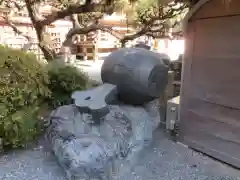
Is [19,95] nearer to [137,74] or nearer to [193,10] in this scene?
[137,74]

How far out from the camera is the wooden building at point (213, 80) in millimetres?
2406

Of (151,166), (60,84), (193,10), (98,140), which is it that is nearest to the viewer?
(98,140)

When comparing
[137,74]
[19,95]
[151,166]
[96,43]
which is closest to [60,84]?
[19,95]

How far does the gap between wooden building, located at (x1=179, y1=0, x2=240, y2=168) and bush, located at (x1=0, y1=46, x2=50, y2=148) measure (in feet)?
5.54

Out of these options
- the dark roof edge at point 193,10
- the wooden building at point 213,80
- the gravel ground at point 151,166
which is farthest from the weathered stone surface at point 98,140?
the dark roof edge at point 193,10

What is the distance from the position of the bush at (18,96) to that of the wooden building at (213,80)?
5.54ft

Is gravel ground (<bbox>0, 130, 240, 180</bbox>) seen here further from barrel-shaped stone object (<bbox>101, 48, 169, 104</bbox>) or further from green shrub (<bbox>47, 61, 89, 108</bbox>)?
green shrub (<bbox>47, 61, 89, 108</bbox>)

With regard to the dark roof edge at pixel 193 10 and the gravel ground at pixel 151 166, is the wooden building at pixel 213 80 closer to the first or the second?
the dark roof edge at pixel 193 10

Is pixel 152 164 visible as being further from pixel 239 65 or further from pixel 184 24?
pixel 184 24

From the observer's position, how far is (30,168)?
7.87 ft

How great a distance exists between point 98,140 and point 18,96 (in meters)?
0.98

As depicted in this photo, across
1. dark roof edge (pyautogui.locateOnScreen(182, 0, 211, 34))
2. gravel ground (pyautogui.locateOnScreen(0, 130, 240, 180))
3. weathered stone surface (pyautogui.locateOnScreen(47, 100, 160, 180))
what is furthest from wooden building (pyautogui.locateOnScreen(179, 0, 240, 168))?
weathered stone surface (pyautogui.locateOnScreen(47, 100, 160, 180))

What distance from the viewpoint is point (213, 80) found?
260 cm

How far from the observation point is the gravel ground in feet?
7.55
